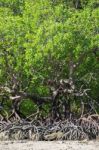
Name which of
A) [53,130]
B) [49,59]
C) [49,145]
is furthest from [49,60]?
[49,145]

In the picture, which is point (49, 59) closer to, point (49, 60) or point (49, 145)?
point (49, 60)

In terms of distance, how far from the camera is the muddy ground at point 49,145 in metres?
18.2

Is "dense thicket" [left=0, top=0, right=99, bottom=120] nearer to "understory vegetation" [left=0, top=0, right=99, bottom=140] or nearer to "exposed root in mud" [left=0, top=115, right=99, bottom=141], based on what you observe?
"understory vegetation" [left=0, top=0, right=99, bottom=140]

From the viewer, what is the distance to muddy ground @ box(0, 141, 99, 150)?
18.2 m

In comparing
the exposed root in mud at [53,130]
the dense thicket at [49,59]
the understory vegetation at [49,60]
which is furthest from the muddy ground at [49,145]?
the dense thicket at [49,59]

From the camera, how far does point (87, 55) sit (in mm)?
21969

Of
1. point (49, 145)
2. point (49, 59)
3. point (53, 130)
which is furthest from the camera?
point (49, 59)

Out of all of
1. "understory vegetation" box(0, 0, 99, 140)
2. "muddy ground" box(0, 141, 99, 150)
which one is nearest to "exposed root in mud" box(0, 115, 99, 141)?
"understory vegetation" box(0, 0, 99, 140)

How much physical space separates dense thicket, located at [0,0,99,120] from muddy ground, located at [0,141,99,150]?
212cm

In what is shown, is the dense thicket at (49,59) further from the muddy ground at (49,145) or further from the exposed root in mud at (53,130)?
the muddy ground at (49,145)

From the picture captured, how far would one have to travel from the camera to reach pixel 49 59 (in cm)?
2098

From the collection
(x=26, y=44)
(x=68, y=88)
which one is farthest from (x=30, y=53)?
(x=68, y=88)

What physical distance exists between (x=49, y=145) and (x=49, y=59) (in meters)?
3.56

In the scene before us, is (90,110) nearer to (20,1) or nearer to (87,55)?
(87,55)
